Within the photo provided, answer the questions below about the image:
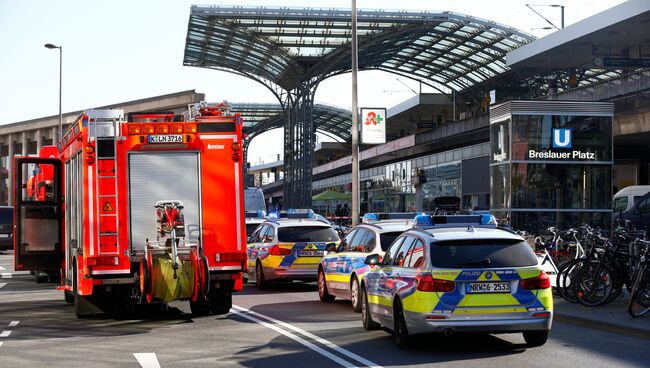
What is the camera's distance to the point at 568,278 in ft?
52.5

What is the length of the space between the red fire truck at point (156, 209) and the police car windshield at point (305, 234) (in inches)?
209

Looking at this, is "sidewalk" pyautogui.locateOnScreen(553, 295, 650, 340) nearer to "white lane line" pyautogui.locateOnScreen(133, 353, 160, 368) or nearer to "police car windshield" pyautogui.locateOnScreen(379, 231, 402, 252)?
"police car windshield" pyautogui.locateOnScreen(379, 231, 402, 252)

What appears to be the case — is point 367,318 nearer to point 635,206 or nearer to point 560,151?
point 560,151

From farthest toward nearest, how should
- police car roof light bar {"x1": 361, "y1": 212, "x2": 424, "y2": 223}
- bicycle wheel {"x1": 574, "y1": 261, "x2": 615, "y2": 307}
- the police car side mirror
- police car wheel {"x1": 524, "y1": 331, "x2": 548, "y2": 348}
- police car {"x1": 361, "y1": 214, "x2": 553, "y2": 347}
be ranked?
police car roof light bar {"x1": 361, "y1": 212, "x2": 424, "y2": 223} → bicycle wheel {"x1": 574, "y1": 261, "x2": 615, "y2": 307} → the police car side mirror → police car wheel {"x1": 524, "y1": 331, "x2": 548, "y2": 348} → police car {"x1": 361, "y1": 214, "x2": 553, "y2": 347}

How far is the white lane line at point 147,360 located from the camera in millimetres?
10492

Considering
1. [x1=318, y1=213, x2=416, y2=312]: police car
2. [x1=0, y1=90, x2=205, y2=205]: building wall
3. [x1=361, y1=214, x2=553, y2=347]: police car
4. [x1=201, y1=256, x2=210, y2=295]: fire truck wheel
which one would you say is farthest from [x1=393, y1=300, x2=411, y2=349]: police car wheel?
[x1=0, y1=90, x2=205, y2=205]: building wall

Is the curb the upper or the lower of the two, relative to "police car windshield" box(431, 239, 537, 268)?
lower

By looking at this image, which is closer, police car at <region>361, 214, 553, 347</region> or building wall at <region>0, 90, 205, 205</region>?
police car at <region>361, 214, 553, 347</region>

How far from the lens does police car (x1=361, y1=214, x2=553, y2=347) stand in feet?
35.6

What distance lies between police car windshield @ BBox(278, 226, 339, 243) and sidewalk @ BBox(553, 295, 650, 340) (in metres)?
6.02

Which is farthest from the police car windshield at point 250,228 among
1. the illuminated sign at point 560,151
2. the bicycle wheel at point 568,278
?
the bicycle wheel at point 568,278

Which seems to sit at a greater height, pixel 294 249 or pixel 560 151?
pixel 560 151

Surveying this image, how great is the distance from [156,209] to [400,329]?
16.2 feet

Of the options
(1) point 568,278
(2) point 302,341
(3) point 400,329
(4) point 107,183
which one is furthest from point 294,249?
(3) point 400,329
